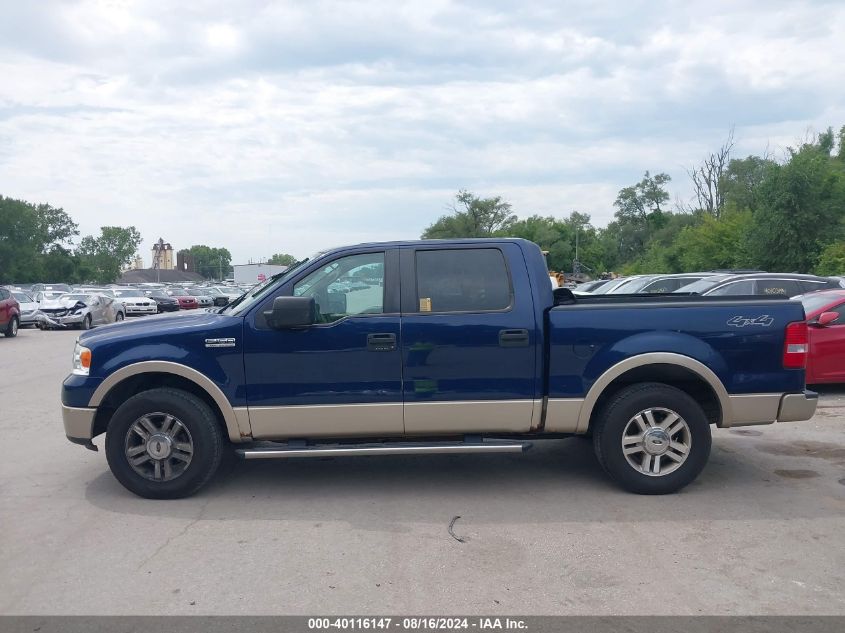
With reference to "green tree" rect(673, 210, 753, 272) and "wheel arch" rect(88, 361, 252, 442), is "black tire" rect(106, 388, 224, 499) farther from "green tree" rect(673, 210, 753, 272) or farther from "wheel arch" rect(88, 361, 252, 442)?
"green tree" rect(673, 210, 753, 272)

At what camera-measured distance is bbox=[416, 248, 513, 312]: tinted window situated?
18.5ft

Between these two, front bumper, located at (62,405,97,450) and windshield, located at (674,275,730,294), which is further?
windshield, located at (674,275,730,294)

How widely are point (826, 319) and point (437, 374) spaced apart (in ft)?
20.7

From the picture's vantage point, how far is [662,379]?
584 centimetres

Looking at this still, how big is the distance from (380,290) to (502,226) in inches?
3119

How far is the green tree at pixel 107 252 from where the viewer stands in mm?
108412

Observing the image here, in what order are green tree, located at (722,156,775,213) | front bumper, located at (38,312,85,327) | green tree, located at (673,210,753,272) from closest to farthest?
front bumper, located at (38,312,85,327)
green tree, located at (673,210,753,272)
green tree, located at (722,156,775,213)

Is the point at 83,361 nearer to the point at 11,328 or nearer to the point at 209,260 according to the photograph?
the point at 11,328

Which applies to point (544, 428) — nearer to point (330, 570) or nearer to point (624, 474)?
point (624, 474)

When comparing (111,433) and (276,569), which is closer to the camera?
(276,569)

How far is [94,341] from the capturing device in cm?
567

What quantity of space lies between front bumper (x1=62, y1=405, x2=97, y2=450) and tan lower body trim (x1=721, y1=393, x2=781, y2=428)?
4962 mm

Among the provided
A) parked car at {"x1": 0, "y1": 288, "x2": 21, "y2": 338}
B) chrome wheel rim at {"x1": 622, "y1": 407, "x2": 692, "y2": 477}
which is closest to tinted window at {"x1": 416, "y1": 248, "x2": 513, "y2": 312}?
chrome wheel rim at {"x1": 622, "y1": 407, "x2": 692, "y2": 477}
